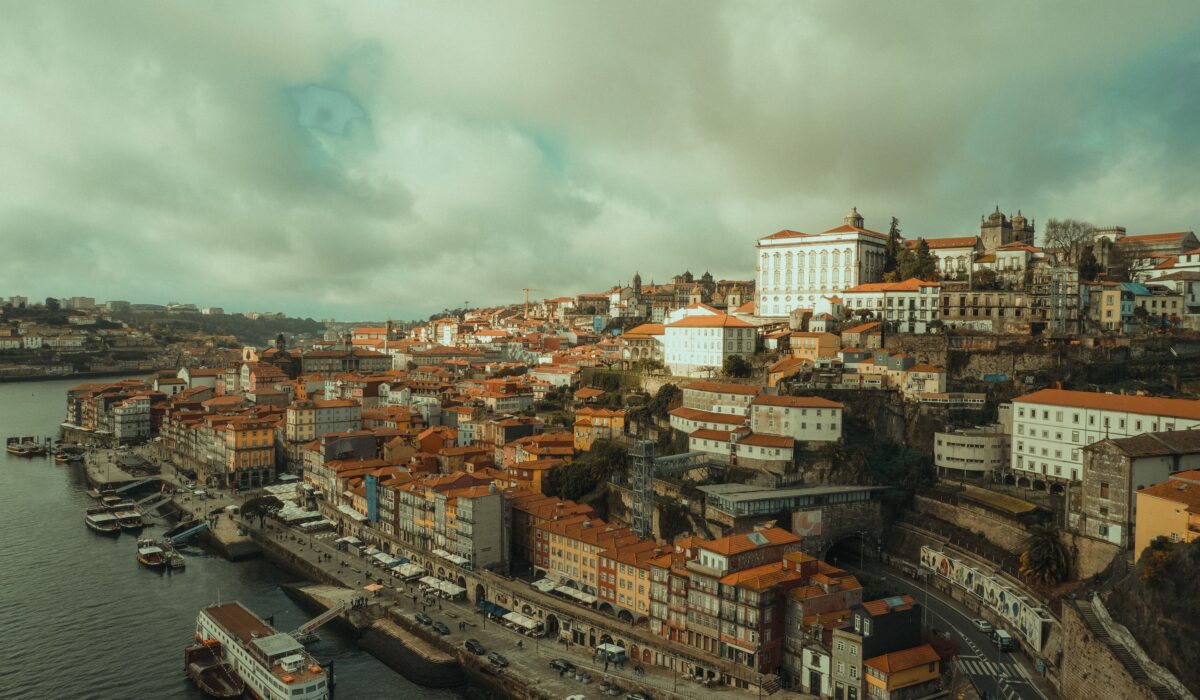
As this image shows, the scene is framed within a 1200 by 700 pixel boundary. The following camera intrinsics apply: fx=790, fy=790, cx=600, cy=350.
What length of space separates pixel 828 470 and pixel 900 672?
13451mm

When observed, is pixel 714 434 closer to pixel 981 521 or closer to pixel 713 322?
pixel 981 521

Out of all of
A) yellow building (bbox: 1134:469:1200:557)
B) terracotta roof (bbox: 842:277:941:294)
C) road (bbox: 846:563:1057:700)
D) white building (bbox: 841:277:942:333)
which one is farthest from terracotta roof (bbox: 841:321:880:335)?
yellow building (bbox: 1134:469:1200:557)

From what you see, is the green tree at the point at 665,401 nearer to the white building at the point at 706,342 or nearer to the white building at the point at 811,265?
the white building at the point at 706,342

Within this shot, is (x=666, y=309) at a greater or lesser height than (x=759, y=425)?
greater

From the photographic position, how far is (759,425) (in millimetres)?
36219

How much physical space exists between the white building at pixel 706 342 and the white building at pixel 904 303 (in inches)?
277

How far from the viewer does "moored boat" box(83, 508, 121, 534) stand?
40.2m

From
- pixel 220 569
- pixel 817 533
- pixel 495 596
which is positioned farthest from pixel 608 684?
pixel 220 569

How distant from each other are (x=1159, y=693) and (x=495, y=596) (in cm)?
2040

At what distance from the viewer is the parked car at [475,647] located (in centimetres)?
2520

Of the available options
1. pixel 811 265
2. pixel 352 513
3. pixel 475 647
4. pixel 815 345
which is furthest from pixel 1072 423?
pixel 352 513

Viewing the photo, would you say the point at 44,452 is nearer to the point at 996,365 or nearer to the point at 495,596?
the point at 495,596

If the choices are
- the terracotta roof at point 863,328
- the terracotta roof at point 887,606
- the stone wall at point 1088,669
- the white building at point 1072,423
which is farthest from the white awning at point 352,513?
the stone wall at point 1088,669

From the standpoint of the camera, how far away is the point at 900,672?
2062 cm
